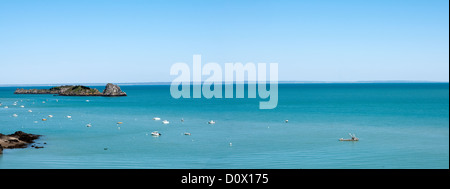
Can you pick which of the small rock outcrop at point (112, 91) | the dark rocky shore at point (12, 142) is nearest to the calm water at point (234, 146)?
the dark rocky shore at point (12, 142)

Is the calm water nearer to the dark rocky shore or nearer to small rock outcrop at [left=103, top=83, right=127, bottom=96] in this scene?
the dark rocky shore

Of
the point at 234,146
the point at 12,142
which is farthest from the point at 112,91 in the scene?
the point at 234,146

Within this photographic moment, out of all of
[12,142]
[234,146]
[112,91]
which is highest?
[112,91]

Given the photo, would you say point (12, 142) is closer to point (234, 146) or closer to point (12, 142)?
point (12, 142)

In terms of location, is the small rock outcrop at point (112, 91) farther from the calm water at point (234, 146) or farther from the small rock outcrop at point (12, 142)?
the small rock outcrop at point (12, 142)

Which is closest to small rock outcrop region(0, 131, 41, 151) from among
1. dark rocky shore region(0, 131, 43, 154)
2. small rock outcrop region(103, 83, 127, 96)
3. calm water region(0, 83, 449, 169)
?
dark rocky shore region(0, 131, 43, 154)

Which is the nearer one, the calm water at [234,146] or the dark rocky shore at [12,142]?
the calm water at [234,146]

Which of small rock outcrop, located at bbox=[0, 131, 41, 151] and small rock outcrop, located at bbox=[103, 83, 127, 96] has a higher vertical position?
small rock outcrop, located at bbox=[103, 83, 127, 96]

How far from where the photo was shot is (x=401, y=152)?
39.0m

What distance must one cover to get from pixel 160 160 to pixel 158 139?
12375mm

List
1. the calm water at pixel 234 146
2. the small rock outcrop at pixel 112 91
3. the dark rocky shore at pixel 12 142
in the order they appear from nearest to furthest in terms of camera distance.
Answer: the calm water at pixel 234 146
the dark rocky shore at pixel 12 142
the small rock outcrop at pixel 112 91

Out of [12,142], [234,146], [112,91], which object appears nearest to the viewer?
[12,142]
